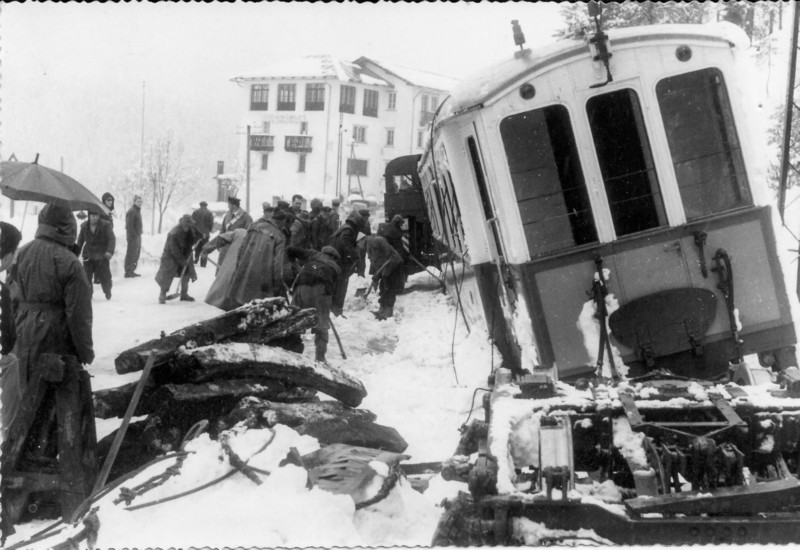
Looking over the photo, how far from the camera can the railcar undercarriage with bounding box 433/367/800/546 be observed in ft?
9.60

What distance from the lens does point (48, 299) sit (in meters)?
4.68

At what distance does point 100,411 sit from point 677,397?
3.85 metres

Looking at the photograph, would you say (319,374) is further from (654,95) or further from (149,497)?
(654,95)

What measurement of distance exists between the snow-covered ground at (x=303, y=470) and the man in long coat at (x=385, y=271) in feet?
4.58

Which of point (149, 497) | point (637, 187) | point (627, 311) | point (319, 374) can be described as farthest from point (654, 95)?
→ point (149, 497)

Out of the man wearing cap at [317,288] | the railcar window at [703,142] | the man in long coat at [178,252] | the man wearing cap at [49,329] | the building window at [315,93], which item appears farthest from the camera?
the building window at [315,93]

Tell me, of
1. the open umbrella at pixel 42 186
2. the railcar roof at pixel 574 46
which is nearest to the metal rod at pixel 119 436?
the open umbrella at pixel 42 186

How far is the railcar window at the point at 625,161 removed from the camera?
6.20m

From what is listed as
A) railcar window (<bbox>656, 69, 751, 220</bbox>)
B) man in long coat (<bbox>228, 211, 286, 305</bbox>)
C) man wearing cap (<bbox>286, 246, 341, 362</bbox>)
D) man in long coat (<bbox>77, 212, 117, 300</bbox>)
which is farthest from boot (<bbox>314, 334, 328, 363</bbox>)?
man in long coat (<bbox>77, 212, 117, 300</bbox>)

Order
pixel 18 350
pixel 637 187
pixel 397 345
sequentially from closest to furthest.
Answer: pixel 18 350 < pixel 637 187 < pixel 397 345

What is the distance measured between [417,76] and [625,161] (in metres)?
10.5

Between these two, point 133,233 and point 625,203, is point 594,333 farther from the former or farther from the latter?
point 133,233

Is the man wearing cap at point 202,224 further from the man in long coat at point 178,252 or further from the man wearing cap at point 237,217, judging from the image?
the man wearing cap at point 237,217

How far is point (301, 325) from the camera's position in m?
6.73
